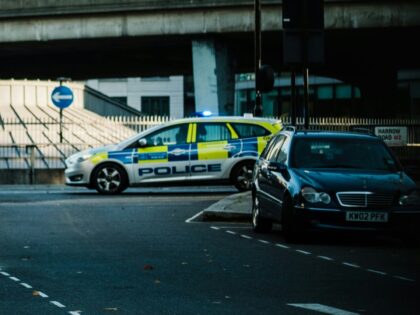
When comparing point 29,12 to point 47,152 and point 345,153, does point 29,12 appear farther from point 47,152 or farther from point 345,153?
point 345,153

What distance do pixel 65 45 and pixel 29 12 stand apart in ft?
7.24

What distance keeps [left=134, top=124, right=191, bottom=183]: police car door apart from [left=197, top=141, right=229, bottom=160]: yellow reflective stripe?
0.27 meters

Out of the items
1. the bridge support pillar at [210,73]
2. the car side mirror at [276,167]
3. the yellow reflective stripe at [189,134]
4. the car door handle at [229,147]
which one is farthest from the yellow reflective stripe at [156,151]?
the bridge support pillar at [210,73]

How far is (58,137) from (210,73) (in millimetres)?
8460

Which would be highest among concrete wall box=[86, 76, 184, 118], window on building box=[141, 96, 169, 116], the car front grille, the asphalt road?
concrete wall box=[86, 76, 184, 118]

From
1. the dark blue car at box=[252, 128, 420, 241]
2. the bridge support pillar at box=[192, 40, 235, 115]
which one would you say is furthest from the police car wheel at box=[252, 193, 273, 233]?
the bridge support pillar at box=[192, 40, 235, 115]

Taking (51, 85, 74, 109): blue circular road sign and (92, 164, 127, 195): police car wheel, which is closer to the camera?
(92, 164, 127, 195): police car wheel

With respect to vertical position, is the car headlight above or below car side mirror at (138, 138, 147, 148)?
below

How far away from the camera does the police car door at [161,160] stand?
1006 inches

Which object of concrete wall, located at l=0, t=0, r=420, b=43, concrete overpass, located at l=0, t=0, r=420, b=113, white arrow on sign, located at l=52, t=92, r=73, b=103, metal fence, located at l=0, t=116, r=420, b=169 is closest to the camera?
metal fence, located at l=0, t=116, r=420, b=169

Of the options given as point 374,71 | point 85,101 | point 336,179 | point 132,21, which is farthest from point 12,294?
point 374,71

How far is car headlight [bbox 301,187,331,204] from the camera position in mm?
14352

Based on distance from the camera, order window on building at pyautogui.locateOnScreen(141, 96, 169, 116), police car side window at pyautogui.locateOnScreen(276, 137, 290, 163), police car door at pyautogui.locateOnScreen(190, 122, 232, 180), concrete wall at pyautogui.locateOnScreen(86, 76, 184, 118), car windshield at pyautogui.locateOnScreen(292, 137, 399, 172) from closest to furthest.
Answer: car windshield at pyautogui.locateOnScreen(292, 137, 399, 172), police car side window at pyautogui.locateOnScreen(276, 137, 290, 163), police car door at pyautogui.locateOnScreen(190, 122, 232, 180), concrete wall at pyautogui.locateOnScreen(86, 76, 184, 118), window on building at pyautogui.locateOnScreen(141, 96, 169, 116)

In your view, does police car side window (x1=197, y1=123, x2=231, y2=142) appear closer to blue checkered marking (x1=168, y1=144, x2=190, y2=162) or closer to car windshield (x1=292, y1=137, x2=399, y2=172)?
blue checkered marking (x1=168, y1=144, x2=190, y2=162)
